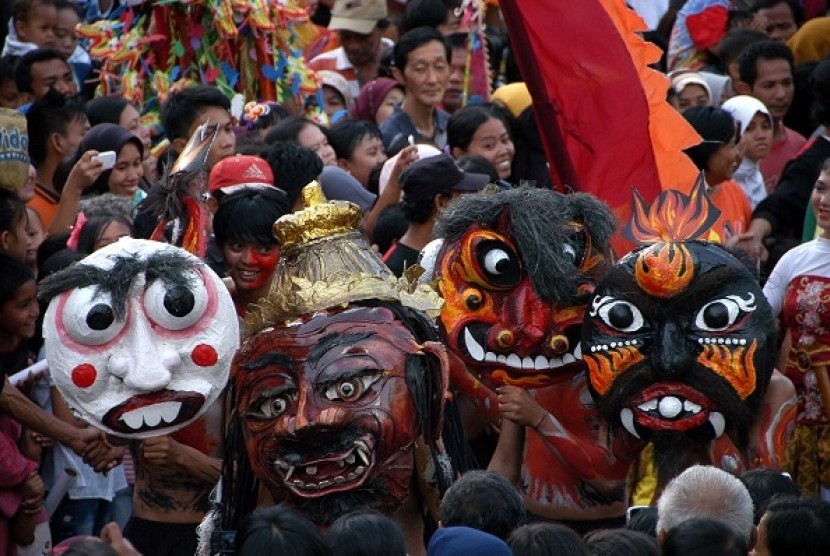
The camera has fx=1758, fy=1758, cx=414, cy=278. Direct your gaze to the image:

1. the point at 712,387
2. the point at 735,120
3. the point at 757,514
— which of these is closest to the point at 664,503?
the point at 757,514

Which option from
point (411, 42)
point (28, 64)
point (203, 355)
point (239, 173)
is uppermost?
point (203, 355)

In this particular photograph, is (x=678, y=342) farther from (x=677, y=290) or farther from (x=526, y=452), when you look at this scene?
(x=526, y=452)

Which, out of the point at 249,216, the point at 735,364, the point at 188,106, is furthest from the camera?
the point at 188,106

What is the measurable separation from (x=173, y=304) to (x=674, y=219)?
1590 millimetres

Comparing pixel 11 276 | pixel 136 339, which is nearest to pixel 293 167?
pixel 11 276

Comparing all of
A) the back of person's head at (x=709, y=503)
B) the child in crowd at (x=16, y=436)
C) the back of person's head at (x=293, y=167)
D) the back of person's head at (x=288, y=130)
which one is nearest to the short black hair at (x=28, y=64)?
the back of person's head at (x=288, y=130)

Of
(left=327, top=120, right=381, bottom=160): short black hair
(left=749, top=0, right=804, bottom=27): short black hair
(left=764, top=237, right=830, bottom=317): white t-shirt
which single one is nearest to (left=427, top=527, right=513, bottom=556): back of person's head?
(left=764, top=237, right=830, bottom=317): white t-shirt

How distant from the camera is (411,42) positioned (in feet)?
29.3

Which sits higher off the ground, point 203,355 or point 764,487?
point 203,355

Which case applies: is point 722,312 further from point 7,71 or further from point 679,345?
point 7,71

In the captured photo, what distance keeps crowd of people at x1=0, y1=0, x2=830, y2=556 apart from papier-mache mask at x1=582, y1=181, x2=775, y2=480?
0.90 feet

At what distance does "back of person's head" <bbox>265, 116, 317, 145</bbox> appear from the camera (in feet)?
26.3

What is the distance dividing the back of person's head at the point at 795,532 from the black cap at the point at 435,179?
275cm

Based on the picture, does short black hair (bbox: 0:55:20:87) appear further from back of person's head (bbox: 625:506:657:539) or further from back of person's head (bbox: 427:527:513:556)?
back of person's head (bbox: 427:527:513:556)
